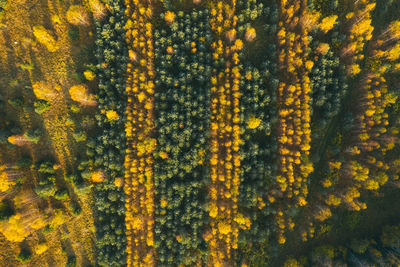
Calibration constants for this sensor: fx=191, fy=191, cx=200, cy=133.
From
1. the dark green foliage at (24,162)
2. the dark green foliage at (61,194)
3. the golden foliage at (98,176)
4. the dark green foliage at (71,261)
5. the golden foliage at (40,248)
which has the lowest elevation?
the dark green foliage at (71,261)

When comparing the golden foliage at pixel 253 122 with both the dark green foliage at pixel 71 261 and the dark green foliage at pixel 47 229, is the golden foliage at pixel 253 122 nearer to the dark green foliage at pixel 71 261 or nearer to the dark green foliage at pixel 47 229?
the dark green foliage at pixel 47 229

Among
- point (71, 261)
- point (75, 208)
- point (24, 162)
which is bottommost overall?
point (71, 261)

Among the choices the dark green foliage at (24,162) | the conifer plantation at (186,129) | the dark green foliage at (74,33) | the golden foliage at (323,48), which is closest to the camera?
the golden foliage at (323,48)

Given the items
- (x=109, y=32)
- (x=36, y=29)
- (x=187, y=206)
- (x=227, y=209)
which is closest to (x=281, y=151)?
(x=227, y=209)

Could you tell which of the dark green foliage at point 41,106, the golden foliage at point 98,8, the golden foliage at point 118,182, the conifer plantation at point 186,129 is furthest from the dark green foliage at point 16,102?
the golden foliage at point 118,182

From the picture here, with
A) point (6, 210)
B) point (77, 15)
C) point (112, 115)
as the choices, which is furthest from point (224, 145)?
point (6, 210)

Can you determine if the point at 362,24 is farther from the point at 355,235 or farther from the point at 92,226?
the point at 92,226

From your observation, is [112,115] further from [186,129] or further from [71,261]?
[71,261]
